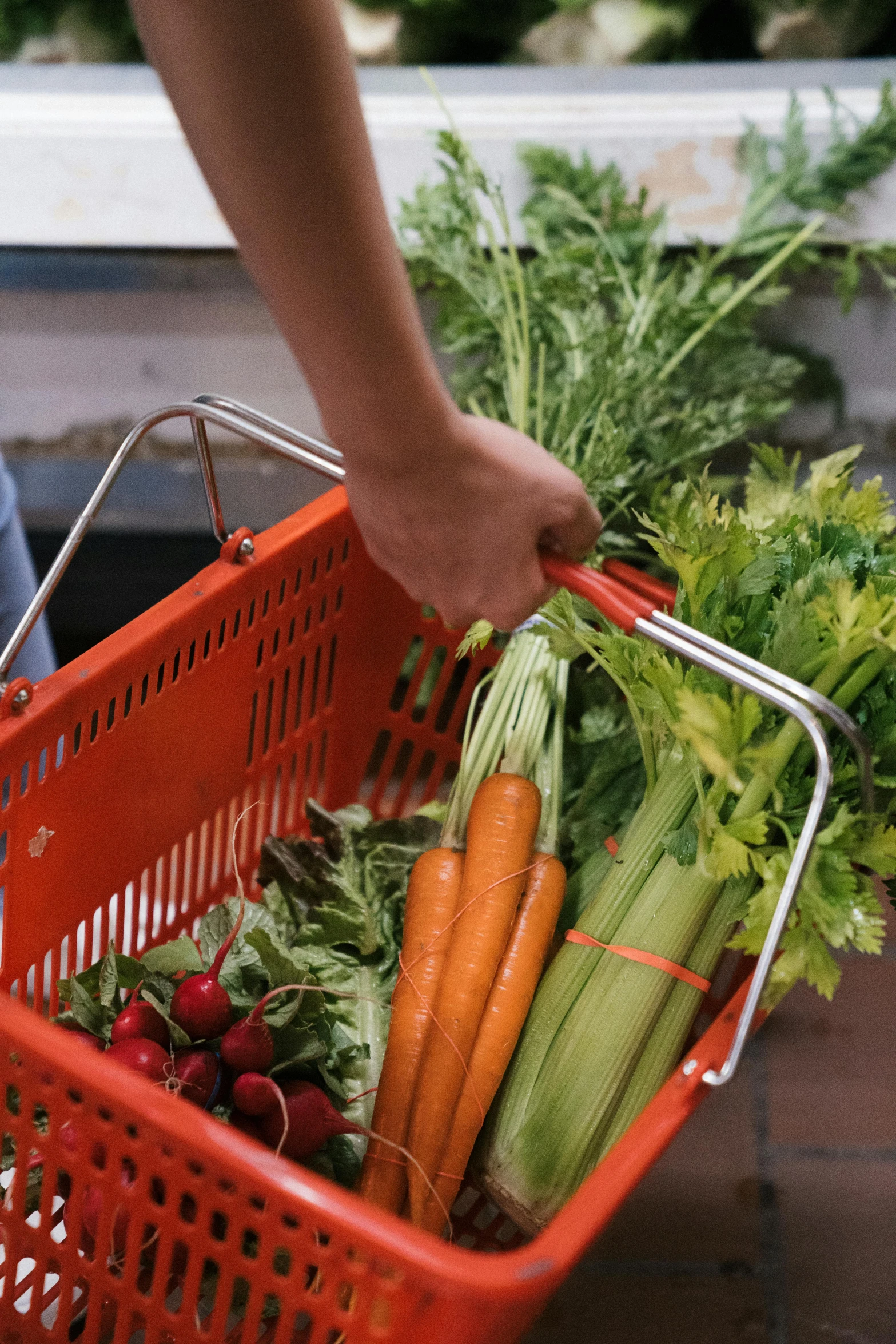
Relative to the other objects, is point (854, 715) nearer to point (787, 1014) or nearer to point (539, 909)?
point (539, 909)

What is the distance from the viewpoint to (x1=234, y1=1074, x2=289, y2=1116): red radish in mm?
825

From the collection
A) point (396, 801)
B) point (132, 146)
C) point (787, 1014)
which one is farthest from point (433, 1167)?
point (132, 146)

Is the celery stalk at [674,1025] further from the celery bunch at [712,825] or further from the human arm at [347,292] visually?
the human arm at [347,292]

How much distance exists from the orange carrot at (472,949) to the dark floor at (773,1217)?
0.30m

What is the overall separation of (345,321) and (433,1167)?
69 centimetres

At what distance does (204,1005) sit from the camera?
851mm

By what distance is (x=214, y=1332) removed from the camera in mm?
719

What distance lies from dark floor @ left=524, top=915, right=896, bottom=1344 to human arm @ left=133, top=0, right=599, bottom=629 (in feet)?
2.48

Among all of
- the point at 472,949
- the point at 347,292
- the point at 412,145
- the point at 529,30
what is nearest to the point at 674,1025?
the point at 472,949

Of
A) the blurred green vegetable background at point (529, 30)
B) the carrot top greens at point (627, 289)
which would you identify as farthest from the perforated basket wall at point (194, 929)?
the blurred green vegetable background at point (529, 30)

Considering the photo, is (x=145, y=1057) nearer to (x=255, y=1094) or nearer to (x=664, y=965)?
(x=255, y=1094)

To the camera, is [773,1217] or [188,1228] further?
[773,1217]

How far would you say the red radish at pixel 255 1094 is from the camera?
2.71 ft

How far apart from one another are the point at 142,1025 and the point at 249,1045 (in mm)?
86
